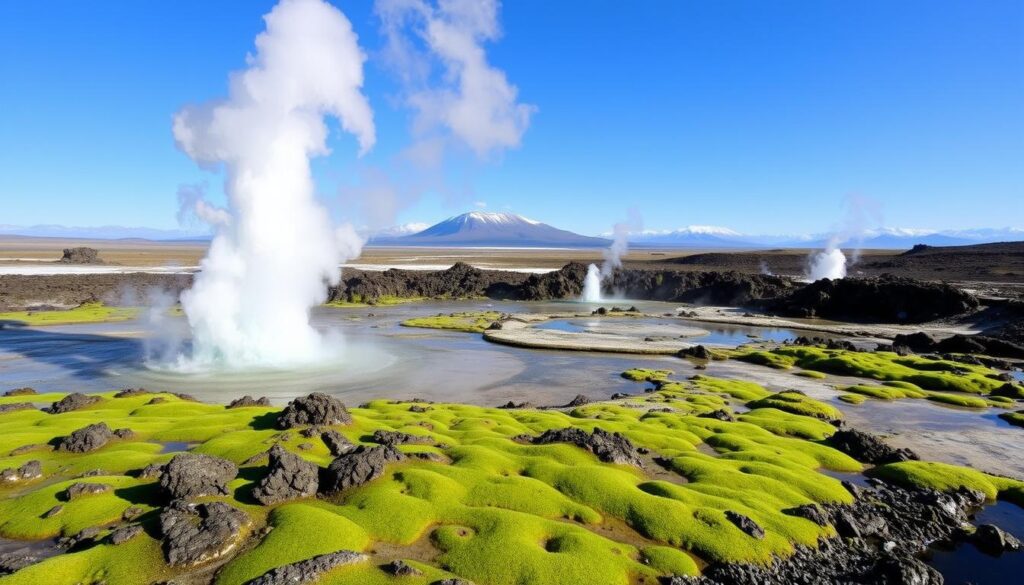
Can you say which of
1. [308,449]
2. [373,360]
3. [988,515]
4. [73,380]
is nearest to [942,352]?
[988,515]

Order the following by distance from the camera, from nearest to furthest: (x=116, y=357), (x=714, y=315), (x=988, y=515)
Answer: (x=988, y=515), (x=116, y=357), (x=714, y=315)

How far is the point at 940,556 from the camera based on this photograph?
2117cm

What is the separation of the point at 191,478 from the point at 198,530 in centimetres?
347

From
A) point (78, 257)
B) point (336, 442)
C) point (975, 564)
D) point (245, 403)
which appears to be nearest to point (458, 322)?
point (245, 403)

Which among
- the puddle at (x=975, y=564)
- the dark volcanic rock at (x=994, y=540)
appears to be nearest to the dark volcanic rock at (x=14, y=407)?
the puddle at (x=975, y=564)

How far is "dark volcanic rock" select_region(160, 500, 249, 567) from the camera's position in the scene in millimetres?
16203

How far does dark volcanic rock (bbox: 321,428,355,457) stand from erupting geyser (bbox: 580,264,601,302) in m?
115

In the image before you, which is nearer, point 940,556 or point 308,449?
point 940,556

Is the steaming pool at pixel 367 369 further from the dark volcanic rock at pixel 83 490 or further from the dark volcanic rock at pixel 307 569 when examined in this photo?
the dark volcanic rock at pixel 307 569

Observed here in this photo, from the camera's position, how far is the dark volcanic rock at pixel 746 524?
1973cm

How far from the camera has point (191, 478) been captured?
19.9 m

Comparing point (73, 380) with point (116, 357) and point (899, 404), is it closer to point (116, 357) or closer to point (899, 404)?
point (116, 357)

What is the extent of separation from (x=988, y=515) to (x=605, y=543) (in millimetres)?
19120

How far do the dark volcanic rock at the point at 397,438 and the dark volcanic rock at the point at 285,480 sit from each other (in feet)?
17.9
